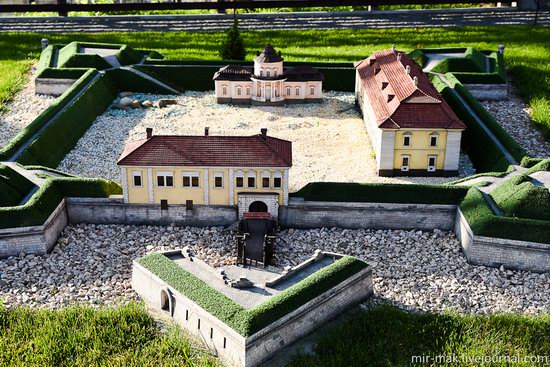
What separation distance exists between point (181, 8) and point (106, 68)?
2064 cm

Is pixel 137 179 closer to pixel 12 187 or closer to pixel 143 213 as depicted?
pixel 143 213

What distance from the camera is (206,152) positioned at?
97.4 ft

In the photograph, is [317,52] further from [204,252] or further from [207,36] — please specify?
[204,252]

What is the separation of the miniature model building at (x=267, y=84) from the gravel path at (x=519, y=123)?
37.3 ft

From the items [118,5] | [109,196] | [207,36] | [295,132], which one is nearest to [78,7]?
[118,5]

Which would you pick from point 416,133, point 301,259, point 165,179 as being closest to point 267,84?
point 416,133

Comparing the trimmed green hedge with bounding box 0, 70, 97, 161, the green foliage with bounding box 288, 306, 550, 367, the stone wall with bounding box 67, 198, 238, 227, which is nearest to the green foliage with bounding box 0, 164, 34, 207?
the stone wall with bounding box 67, 198, 238, 227

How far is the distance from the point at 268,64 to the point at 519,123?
1570 cm

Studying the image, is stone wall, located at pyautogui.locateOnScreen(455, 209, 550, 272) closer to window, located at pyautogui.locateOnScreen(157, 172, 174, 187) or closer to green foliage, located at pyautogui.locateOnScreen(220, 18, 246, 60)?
window, located at pyautogui.locateOnScreen(157, 172, 174, 187)

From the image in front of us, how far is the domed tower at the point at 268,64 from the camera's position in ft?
143

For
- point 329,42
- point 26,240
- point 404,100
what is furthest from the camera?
point 329,42

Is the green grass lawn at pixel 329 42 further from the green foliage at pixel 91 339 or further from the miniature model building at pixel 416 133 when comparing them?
the green foliage at pixel 91 339

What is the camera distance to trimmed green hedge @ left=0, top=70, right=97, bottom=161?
3366 cm

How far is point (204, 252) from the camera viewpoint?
28578 millimetres
